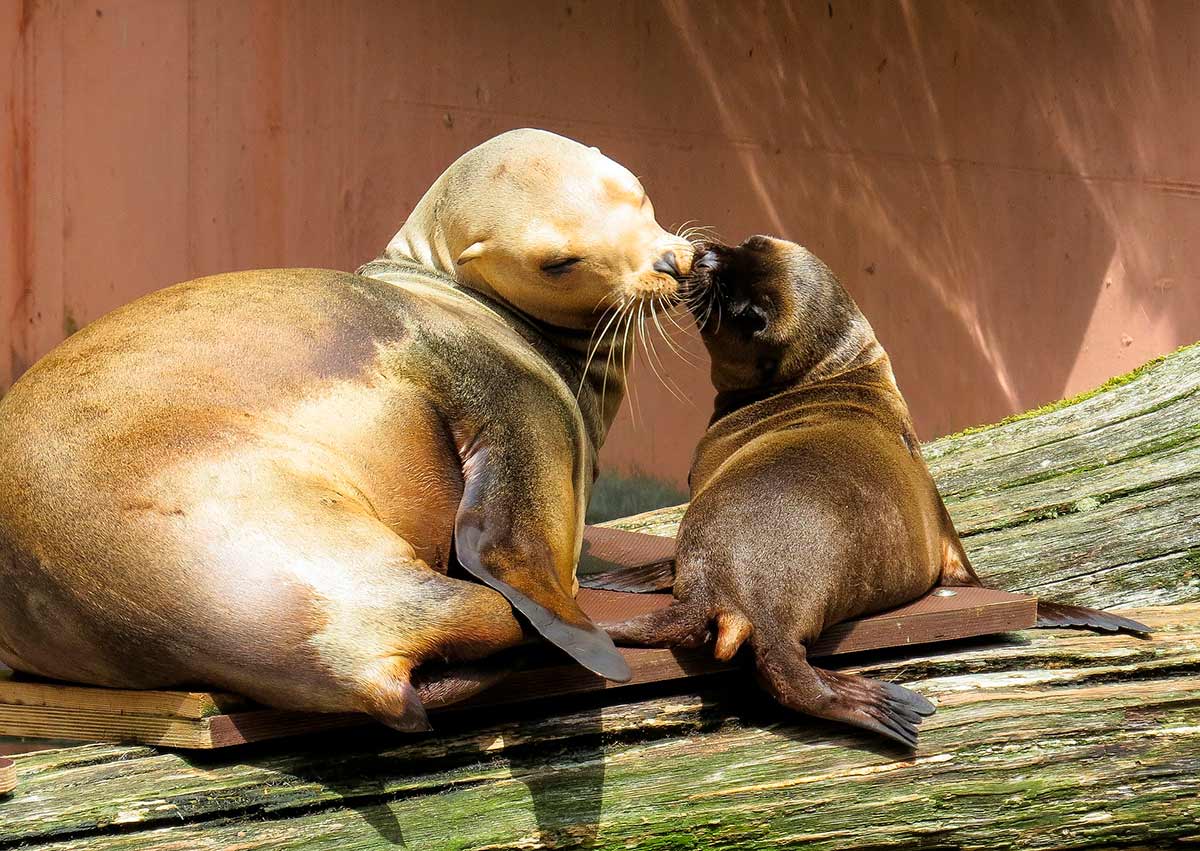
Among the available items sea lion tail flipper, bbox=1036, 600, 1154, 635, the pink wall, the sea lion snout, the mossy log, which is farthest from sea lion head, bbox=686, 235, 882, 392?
the pink wall

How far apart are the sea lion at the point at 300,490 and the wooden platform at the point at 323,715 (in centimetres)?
4

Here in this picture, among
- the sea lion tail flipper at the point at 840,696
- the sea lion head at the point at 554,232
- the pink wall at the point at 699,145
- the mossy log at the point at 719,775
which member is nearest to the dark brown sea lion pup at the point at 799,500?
the sea lion tail flipper at the point at 840,696

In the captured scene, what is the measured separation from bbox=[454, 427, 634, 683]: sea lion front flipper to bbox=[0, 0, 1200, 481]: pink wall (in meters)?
2.60

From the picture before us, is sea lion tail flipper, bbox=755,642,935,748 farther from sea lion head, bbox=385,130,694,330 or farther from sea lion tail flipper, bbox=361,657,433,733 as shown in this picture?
sea lion head, bbox=385,130,694,330

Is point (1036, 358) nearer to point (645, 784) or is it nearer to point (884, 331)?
point (884, 331)

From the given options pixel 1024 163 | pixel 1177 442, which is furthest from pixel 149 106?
pixel 1024 163

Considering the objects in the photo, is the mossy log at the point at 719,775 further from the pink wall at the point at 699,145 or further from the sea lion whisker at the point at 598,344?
the pink wall at the point at 699,145

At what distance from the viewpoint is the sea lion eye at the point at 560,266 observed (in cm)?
318

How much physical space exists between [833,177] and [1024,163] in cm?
147

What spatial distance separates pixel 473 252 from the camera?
322 centimetres

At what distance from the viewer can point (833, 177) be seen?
22.1 ft

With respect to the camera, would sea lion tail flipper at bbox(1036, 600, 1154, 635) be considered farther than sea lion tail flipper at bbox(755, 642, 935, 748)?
Yes

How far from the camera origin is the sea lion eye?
3.18m

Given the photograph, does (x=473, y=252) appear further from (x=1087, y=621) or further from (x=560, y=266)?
(x=1087, y=621)
